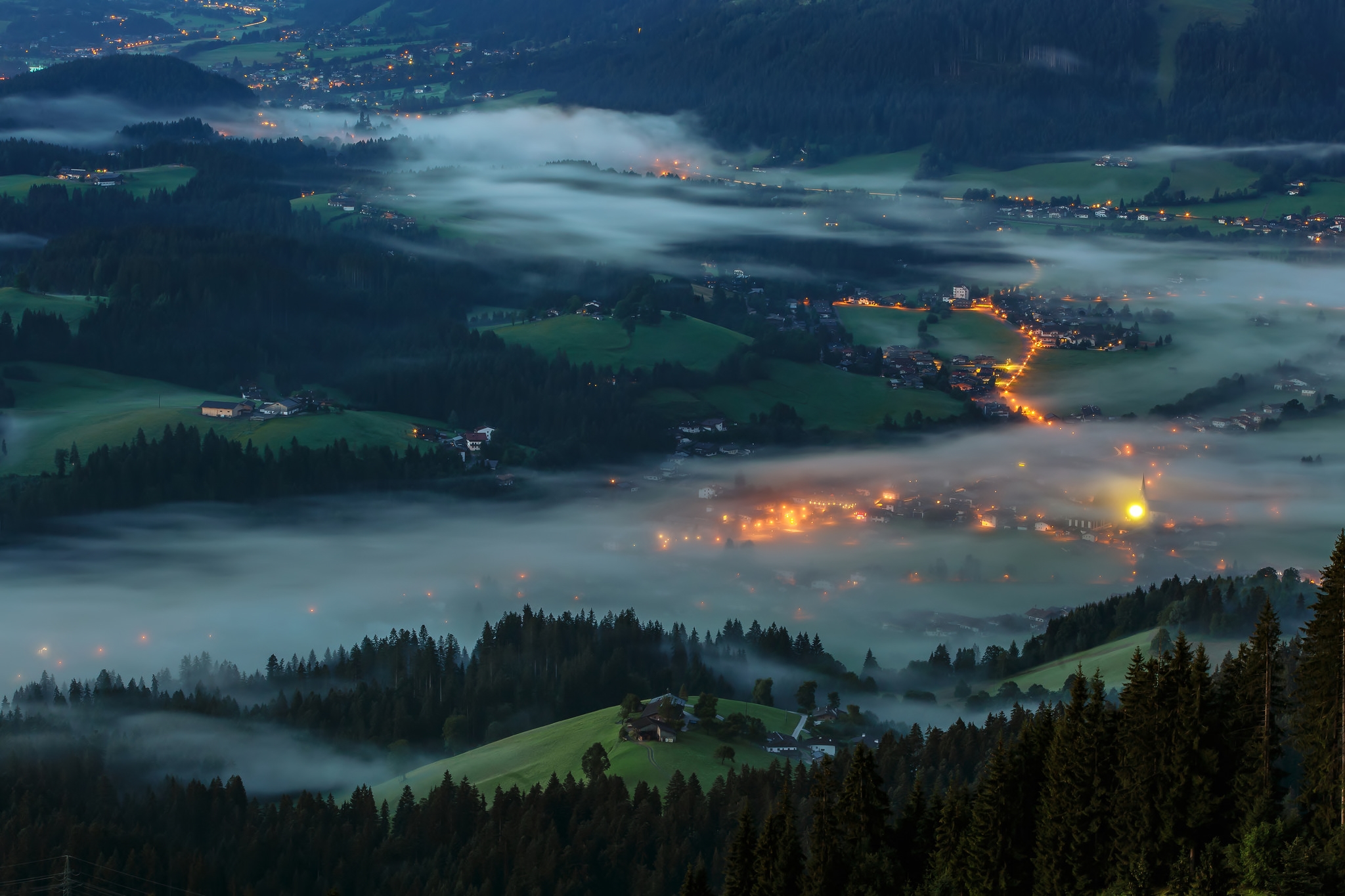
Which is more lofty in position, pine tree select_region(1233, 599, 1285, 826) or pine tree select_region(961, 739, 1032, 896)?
pine tree select_region(1233, 599, 1285, 826)

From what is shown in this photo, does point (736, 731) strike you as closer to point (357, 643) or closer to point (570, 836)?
point (570, 836)

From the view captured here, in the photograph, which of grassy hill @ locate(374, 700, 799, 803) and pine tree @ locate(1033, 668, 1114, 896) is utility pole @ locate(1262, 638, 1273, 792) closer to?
pine tree @ locate(1033, 668, 1114, 896)

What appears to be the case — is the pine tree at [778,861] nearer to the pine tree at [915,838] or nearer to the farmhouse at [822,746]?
the pine tree at [915,838]

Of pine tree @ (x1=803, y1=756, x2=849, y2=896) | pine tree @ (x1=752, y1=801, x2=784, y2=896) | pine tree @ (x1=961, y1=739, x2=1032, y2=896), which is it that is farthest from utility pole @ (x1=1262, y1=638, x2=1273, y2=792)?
pine tree @ (x1=752, y1=801, x2=784, y2=896)

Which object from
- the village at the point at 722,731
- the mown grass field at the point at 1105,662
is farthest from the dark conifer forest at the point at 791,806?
the mown grass field at the point at 1105,662

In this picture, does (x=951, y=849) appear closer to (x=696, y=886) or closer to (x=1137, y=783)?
(x=1137, y=783)

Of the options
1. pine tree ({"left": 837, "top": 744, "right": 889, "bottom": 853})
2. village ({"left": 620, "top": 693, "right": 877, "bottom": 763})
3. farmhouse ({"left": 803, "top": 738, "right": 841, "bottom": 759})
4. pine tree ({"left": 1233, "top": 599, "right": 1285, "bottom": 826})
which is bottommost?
farmhouse ({"left": 803, "top": 738, "right": 841, "bottom": 759})

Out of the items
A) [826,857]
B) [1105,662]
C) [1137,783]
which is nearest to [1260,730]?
[1137,783]
